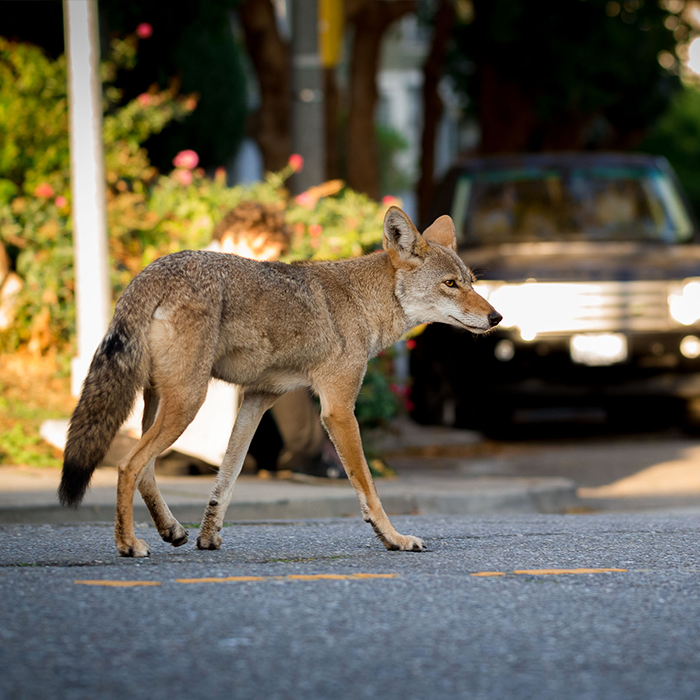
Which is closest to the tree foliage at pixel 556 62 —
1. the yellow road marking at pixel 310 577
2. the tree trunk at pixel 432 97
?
the tree trunk at pixel 432 97

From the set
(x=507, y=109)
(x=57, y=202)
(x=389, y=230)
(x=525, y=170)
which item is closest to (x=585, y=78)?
(x=507, y=109)

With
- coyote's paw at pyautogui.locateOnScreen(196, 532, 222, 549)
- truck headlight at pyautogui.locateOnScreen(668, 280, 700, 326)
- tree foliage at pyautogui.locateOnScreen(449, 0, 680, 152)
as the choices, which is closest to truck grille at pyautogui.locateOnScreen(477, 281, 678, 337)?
truck headlight at pyautogui.locateOnScreen(668, 280, 700, 326)

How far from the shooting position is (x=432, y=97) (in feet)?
71.3

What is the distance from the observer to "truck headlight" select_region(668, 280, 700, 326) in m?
10.9

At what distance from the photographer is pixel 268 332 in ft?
16.8

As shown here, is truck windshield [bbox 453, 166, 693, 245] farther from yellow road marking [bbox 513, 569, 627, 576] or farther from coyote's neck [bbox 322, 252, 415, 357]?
yellow road marking [bbox 513, 569, 627, 576]

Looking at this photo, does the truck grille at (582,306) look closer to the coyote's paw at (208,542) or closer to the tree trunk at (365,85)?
the coyote's paw at (208,542)

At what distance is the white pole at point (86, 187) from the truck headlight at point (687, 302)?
5.02 metres

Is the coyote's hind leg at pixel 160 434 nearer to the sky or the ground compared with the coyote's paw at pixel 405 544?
nearer to the sky

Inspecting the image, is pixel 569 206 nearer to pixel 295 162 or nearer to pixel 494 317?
pixel 295 162

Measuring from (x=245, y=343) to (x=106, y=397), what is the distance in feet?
2.07

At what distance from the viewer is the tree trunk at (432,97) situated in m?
21.3

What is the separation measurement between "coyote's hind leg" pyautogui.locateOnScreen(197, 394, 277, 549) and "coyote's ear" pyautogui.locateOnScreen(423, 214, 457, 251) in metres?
1.19

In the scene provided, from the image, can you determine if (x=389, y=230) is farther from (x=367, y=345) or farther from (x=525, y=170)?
(x=525, y=170)
